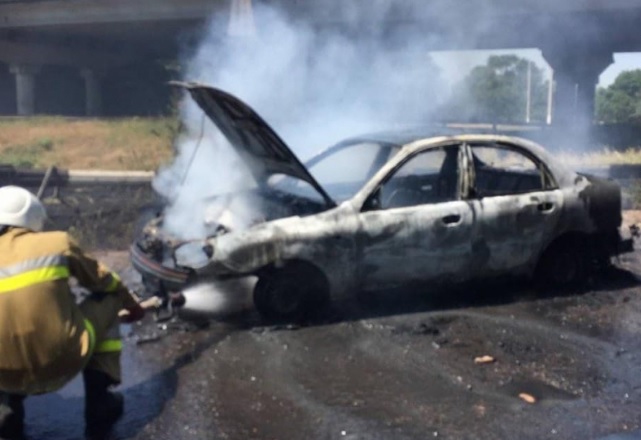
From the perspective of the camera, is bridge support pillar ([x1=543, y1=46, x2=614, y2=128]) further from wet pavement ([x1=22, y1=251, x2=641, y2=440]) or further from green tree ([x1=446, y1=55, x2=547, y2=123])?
green tree ([x1=446, y1=55, x2=547, y2=123])

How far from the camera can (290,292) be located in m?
6.02

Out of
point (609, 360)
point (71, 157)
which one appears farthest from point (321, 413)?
point (71, 157)

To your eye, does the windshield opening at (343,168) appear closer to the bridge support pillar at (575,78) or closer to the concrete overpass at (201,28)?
the concrete overpass at (201,28)

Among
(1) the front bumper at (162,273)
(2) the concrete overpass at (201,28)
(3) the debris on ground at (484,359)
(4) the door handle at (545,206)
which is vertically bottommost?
(3) the debris on ground at (484,359)

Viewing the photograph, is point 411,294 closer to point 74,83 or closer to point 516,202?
point 516,202

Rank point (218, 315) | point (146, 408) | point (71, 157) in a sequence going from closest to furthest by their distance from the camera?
point (146, 408) → point (218, 315) → point (71, 157)

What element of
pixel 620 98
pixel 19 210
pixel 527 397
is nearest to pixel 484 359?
pixel 527 397

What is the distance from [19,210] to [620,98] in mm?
78079

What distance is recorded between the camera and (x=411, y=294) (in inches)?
272

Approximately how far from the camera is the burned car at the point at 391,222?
5949 mm

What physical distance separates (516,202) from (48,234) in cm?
405

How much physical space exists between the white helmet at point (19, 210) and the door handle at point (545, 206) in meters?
4.23

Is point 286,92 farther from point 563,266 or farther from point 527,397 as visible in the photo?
point 527,397

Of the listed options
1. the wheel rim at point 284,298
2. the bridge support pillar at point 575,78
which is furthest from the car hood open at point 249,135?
the bridge support pillar at point 575,78
